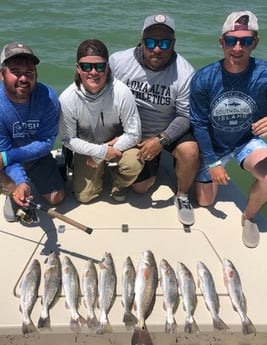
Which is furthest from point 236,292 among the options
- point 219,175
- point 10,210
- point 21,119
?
point 21,119

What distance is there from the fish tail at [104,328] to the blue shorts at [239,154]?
182cm

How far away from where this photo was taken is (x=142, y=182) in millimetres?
4477

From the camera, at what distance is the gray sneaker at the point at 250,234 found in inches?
151

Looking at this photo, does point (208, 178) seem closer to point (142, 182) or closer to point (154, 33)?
point (142, 182)

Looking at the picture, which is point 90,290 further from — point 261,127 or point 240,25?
point 240,25

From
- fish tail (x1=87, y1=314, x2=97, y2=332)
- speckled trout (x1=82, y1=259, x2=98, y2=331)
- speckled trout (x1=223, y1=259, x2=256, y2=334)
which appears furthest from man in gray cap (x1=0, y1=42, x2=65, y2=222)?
speckled trout (x1=223, y1=259, x2=256, y2=334)

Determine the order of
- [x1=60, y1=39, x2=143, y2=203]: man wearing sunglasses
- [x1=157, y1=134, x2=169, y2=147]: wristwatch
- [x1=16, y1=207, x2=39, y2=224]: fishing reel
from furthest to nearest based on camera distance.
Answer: [x1=157, y1=134, x2=169, y2=147]: wristwatch → [x1=16, y1=207, x2=39, y2=224]: fishing reel → [x1=60, y1=39, x2=143, y2=203]: man wearing sunglasses

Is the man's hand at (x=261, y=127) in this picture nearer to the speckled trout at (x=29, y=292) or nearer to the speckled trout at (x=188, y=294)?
the speckled trout at (x=188, y=294)

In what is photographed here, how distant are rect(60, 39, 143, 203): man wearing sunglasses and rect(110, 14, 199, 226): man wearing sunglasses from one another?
20 centimetres

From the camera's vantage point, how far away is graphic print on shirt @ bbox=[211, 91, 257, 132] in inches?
157

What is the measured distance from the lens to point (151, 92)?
4281 millimetres

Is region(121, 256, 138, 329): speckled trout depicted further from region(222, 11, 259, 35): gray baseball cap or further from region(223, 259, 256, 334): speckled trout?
region(222, 11, 259, 35): gray baseball cap

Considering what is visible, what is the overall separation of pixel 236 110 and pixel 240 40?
0.62 meters

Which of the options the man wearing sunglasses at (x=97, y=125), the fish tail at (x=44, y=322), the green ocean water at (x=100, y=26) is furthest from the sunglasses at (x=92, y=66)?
the green ocean water at (x=100, y=26)
